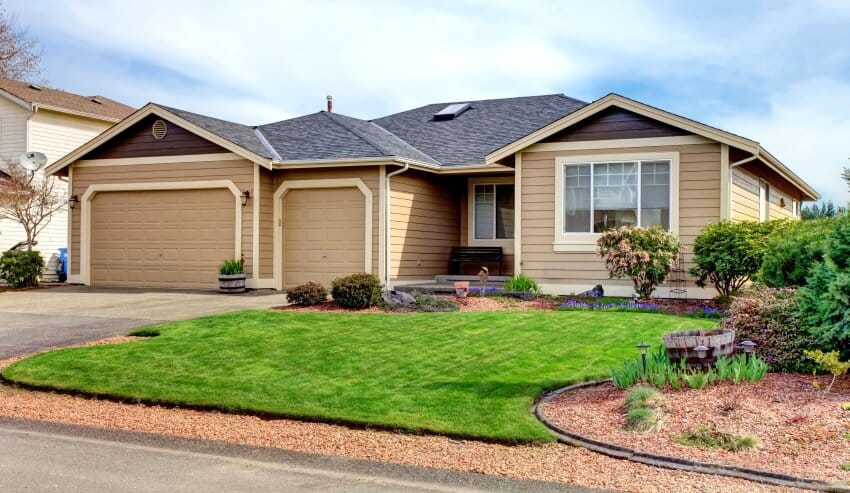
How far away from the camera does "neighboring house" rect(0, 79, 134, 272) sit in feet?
87.9

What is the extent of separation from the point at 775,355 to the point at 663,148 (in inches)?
331

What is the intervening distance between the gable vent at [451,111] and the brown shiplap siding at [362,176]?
554 centimetres

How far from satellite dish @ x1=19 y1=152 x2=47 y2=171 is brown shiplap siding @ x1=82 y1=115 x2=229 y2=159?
6.29 meters

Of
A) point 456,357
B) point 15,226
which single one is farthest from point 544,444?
point 15,226

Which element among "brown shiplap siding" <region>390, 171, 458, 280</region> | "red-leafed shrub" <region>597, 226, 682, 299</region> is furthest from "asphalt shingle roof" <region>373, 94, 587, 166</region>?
"red-leafed shrub" <region>597, 226, 682, 299</region>

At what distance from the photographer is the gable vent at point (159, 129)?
65.0ft

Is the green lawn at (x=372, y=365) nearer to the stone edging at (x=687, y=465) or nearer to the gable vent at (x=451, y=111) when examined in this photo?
the stone edging at (x=687, y=465)

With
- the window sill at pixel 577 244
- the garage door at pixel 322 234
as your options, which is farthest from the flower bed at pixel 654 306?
the garage door at pixel 322 234

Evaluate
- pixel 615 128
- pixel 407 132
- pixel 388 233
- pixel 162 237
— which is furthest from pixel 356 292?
pixel 407 132

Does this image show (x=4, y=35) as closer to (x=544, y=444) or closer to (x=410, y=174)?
(x=410, y=174)

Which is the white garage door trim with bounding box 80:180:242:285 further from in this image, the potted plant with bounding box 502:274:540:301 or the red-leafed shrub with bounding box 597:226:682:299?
the red-leafed shrub with bounding box 597:226:682:299

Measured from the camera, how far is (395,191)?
729 inches

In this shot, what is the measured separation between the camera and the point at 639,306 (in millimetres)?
14117

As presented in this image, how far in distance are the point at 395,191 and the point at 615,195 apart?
4992 mm
